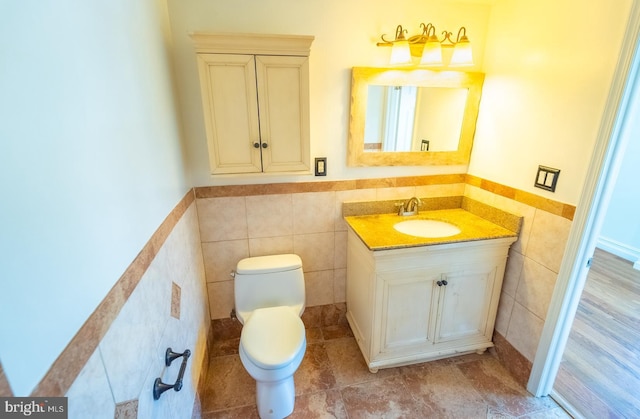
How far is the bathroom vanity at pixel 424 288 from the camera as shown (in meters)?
1.62

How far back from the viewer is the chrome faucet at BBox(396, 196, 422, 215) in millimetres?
1984

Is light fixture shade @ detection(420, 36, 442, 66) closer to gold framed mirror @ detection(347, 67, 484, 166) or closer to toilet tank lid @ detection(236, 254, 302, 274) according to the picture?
gold framed mirror @ detection(347, 67, 484, 166)

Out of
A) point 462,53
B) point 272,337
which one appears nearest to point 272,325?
point 272,337

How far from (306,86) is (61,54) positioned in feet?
3.40

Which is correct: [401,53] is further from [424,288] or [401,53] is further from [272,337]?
[272,337]

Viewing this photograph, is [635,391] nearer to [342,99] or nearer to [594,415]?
[594,415]

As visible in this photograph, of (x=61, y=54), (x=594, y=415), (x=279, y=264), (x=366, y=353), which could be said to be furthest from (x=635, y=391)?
(x=61, y=54)

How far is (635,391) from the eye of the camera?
164cm

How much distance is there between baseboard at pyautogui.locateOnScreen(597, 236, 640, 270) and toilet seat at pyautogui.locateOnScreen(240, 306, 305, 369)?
142 inches

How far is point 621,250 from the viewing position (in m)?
3.12

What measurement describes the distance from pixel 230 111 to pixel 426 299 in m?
1.53

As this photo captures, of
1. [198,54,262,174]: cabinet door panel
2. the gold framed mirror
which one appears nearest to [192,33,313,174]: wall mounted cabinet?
[198,54,262,174]: cabinet door panel

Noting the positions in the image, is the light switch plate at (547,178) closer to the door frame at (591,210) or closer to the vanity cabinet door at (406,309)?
the door frame at (591,210)

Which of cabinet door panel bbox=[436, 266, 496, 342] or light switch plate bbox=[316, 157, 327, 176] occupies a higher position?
light switch plate bbox=[316, 157, 327, 176]
